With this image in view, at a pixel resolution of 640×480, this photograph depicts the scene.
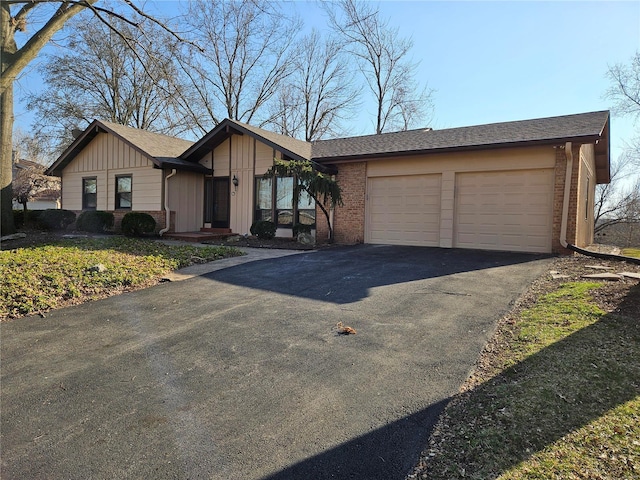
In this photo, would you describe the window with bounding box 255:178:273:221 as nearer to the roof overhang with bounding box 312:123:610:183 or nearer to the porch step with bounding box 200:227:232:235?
the porch step with bounding box 200:227:232:235

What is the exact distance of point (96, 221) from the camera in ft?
50.4

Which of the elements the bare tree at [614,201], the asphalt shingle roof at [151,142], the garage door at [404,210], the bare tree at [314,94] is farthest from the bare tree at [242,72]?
the bare tree at [614,201]

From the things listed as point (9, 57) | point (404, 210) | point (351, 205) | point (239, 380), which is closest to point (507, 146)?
point (404, 210)

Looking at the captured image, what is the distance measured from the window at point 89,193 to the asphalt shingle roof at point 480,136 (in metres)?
9.99

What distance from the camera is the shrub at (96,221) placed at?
15.4 meters

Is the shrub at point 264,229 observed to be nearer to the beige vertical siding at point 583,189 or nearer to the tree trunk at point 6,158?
the tree trunk at point 6,158

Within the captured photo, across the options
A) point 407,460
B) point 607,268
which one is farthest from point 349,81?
point 407,460

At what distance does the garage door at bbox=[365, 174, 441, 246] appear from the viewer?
11.2 m

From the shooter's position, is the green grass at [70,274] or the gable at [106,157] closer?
the green grass at [70,274]

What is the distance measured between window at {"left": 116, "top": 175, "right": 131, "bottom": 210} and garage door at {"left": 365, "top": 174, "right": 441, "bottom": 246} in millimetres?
10029

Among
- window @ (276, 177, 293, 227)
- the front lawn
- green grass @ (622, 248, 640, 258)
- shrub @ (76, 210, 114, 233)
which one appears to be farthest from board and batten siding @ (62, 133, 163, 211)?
green grass @ (622, 248, 640, 258)

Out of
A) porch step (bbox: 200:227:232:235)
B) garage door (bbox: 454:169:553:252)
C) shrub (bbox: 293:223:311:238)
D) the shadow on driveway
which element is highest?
garage door (bbox: 454:169:553:252)

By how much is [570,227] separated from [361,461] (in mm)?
9482

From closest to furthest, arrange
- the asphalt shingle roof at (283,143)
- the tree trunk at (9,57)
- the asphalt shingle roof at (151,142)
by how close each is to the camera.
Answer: the tree trunk at (9,57) → the asphalt shingle roof at (283,143) → the asphalt shingle roof at (151,142)
